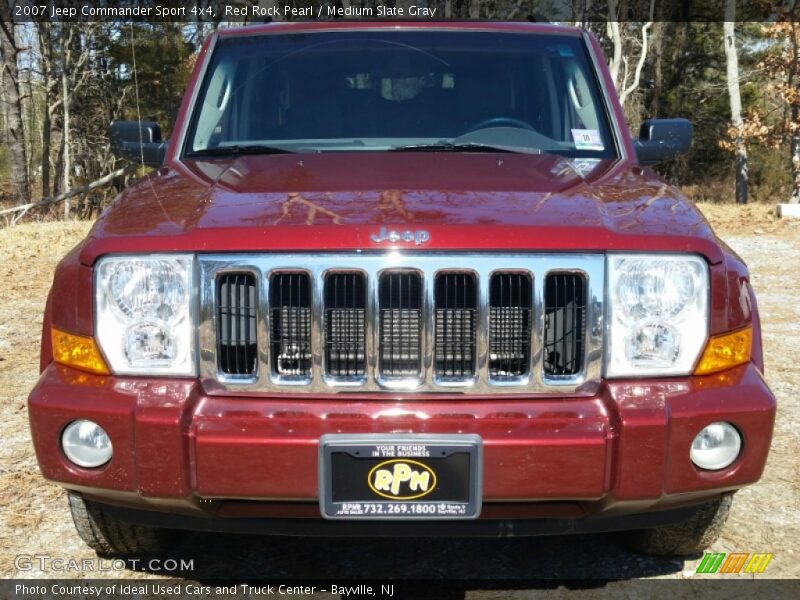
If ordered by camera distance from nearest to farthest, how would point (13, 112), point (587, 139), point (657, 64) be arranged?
point (587, 139), point (13, 112), point (657, 64)

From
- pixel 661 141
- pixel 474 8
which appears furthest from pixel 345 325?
pixel 474 8

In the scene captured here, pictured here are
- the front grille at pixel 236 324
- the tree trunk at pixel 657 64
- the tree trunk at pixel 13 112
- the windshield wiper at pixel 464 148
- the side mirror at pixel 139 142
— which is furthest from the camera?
the tree trunk at pixel 657 64

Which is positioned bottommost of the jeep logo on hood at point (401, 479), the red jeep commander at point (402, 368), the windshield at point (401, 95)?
the jeep logo on hood at point (401, 479)

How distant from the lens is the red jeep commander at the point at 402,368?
8.26 ft

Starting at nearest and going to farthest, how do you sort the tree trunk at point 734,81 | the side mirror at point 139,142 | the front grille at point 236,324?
the front grille at point 236,324 < the side mirror at point 139,142 < the tree trunk at point 734,81

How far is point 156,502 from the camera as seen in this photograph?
260 cm

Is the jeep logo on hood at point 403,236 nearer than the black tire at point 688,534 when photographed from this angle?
Yes

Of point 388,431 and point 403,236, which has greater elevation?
point 403,236

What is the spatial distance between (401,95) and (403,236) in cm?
148

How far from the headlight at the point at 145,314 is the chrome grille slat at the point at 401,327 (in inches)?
2.6

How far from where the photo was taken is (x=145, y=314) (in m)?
2.64

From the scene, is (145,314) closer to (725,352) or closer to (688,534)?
(725,352)

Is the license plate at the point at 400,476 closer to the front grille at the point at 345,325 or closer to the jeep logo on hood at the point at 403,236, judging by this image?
the front grille at the point at 345,325

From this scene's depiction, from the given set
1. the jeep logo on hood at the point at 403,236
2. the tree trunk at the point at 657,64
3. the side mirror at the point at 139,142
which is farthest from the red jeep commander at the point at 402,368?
the tree trunk at the point at 657,64
